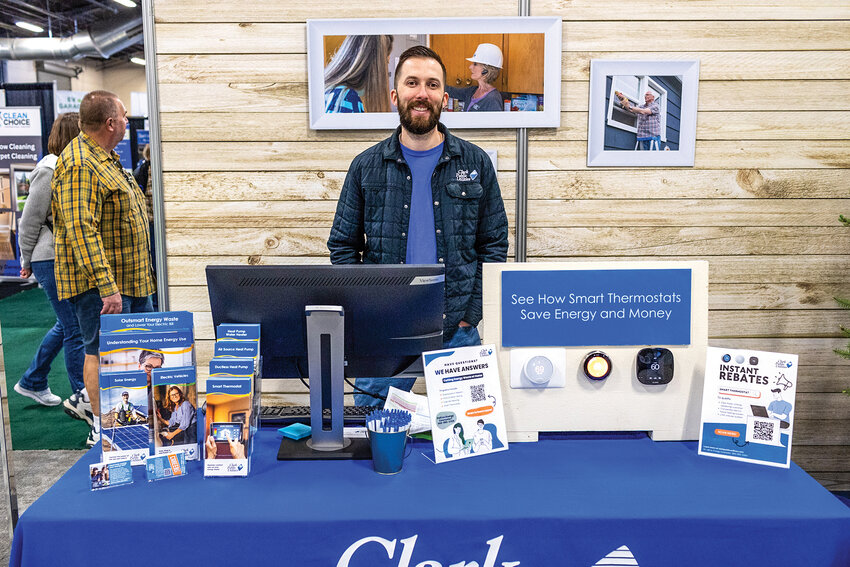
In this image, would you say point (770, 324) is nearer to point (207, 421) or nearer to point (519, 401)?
point (519, 401)

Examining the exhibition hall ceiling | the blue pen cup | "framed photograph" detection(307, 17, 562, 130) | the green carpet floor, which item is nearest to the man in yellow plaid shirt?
the green carpet floor

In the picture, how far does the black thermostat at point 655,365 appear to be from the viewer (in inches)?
59.2

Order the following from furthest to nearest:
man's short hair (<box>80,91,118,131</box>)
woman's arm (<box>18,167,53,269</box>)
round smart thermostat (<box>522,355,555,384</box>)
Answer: woman's arm (<box>18,167,53,269</box>)
man's short hair (<box>80,91,118,131</box>)
round smart thermostat (<box>522,355,555,384</box>)

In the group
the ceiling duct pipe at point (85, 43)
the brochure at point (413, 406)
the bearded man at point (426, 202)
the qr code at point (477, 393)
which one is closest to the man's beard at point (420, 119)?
the bearded man at point (426, 202)

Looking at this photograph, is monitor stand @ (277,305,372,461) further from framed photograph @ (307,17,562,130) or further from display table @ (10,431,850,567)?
framed photograph @ (307,17,562,130)

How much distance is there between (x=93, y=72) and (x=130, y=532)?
50.8ft

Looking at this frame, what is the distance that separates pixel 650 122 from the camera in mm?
2668

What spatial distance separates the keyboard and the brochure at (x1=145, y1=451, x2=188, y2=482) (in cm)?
33

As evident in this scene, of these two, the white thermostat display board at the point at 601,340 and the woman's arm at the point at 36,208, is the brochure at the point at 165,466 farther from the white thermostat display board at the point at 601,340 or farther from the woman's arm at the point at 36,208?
the woman's arm at the point at 36,208

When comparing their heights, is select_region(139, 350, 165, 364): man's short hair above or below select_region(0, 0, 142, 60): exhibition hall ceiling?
below

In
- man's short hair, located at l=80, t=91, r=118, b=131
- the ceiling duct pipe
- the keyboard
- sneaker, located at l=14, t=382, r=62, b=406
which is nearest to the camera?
the keyboard

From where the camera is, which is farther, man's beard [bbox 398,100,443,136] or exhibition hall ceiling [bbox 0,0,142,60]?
exhibition hall ceiling [bbox 0,0,142,60]

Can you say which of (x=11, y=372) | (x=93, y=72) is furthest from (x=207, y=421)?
(x=93, y=72)

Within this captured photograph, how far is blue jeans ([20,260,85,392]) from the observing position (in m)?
3.56
